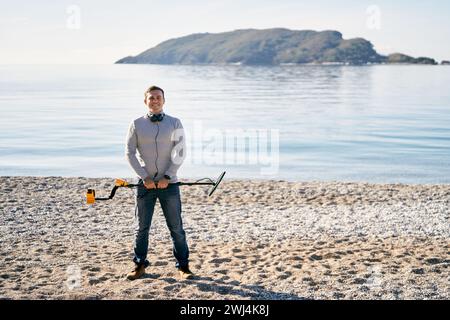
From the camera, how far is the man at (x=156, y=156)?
20.2 ft

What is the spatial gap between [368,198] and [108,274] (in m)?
7.47

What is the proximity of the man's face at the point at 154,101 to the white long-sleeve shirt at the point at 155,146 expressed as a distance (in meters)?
0.11

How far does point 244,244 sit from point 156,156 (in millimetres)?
3107

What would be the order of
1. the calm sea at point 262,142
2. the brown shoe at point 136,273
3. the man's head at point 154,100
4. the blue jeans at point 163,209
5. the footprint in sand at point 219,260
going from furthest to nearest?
the calm sea at point 262,142 → the footprint in sand at point 219,260 → the brown shoe at point 136,273 → the blue jeans at point 163,209 → the man's head at point 154,100

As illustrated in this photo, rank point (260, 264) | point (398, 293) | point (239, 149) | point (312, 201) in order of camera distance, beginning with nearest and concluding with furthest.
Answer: point (398, 293)
point (260, 264)
point (312, 201)
point (239, 149)

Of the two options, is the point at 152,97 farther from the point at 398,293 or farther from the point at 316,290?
the point at 398,293

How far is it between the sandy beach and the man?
3.30 feet

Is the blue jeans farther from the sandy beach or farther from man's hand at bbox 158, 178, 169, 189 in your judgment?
the sandy beach

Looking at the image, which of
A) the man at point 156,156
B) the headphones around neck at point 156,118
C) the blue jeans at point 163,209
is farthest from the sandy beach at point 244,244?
the headphones around neck at point 156,118

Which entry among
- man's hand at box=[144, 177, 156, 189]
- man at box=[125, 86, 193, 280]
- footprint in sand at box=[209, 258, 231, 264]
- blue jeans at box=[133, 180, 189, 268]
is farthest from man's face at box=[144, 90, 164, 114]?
footprint in sand at box=[209, 258, 231, 264]

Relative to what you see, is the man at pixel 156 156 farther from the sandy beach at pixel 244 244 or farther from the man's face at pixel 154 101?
the sandy beach at pixel 244 244

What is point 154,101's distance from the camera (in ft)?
20.1

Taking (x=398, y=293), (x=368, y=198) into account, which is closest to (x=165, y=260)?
(x=398, y=293)

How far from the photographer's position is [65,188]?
13.9m
